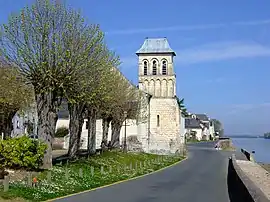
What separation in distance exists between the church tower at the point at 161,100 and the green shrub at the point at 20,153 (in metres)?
39.0

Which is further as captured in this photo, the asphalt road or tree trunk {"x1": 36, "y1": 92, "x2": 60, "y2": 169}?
tree trunk {"x1": 36, "y1": 92, "x2": 60, "y2": 169}

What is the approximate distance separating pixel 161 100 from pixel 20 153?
41.6m

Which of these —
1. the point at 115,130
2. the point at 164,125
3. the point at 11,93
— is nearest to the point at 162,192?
the point at 11,93

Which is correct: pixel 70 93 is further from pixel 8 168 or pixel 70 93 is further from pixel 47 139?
pixel 8 168

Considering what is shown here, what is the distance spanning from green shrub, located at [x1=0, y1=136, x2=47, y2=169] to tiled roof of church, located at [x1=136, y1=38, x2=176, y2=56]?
42792 millimetres

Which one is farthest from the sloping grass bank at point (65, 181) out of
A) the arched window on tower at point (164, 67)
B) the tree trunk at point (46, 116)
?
the arched window on tower at point (164, 67)

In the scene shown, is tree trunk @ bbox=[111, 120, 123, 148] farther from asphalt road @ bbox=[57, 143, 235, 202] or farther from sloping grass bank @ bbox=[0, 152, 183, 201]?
asphalt road @ bbox=[57, 143, 235, 202]

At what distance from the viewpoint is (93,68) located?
25.6 meters

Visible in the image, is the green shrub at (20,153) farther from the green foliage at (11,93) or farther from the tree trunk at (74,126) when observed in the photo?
the tree trunk at (74,126)

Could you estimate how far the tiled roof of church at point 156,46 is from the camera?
64438 mm

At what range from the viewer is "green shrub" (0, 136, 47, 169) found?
2188cm

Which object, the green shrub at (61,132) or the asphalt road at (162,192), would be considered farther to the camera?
the green shrub at (61,132)

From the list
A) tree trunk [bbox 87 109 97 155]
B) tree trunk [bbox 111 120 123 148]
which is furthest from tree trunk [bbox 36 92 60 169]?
tree trunk [bbox 111 120 123 148]

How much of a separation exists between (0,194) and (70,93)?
9.52 m
